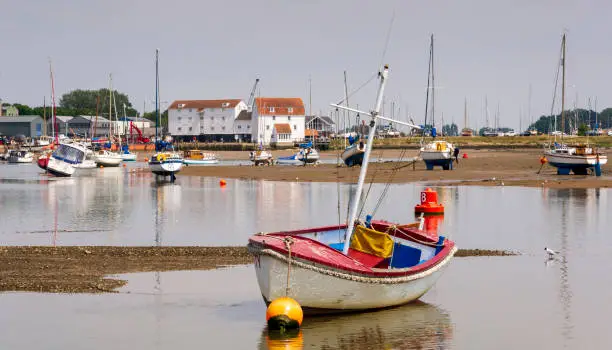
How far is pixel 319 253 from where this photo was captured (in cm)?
1825

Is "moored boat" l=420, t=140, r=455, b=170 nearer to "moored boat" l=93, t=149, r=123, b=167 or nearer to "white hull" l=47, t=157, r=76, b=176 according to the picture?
"white hull" l=47, t=157, r=76, b=176

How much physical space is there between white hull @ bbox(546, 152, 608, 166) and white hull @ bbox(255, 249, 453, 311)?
52079mm

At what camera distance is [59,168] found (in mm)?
89438

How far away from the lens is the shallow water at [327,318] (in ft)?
59.1

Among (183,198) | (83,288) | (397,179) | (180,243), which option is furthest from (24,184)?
(83,288)

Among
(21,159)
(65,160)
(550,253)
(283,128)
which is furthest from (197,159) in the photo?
(550,253)

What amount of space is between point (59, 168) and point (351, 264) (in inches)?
2966

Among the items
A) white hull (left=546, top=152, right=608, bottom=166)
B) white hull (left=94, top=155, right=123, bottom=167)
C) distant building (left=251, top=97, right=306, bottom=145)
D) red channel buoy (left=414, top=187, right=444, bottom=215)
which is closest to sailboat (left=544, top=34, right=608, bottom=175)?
white hull (left=546, top=152, right=608, bottom=166)

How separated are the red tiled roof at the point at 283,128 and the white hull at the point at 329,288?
168m

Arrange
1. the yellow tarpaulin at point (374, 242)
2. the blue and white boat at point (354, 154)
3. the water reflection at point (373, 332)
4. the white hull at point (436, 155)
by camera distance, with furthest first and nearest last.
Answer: the blue and white boat at point (354, 154)
the white hull at point (436, 155)
the yellow tarpaulin at point (374, 242)
the water reflection at point (373, 332)

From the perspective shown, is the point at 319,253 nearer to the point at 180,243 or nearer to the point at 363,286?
the point at 363,286

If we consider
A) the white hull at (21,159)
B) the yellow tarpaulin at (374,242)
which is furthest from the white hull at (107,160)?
the yellow tarpaulin at (374,242)

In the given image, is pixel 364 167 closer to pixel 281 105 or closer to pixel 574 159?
pixel 574 159

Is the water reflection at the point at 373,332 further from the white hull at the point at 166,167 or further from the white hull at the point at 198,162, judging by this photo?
the white hull at the point at 198,162
